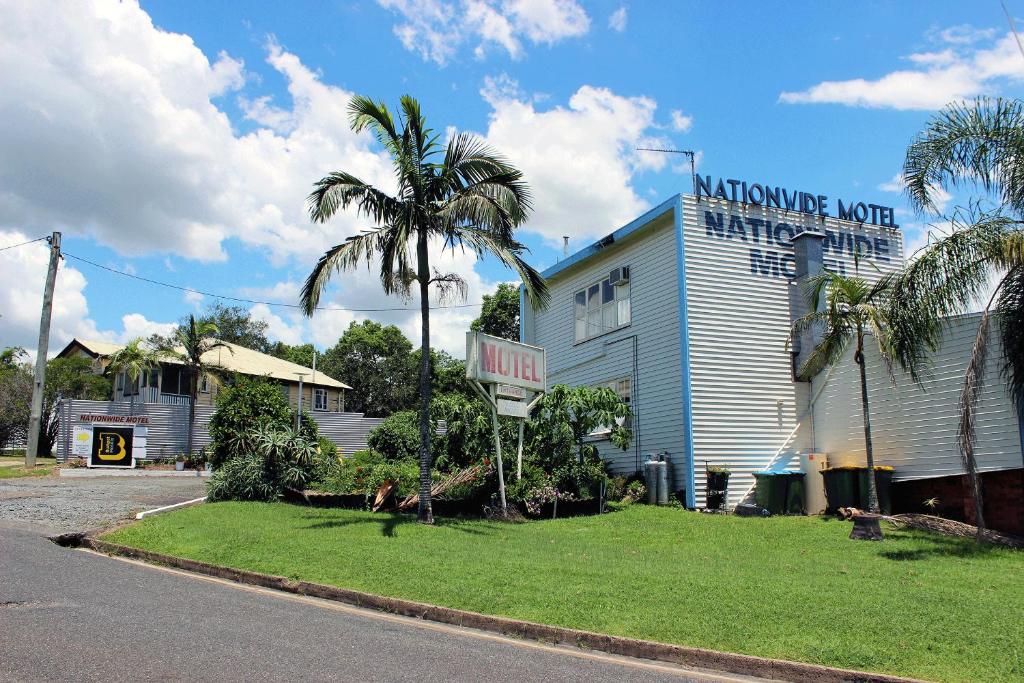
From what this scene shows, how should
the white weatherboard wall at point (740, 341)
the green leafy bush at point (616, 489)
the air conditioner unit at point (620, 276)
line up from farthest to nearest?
the air conditioner unit at point (620, 276) < the green leafy bush at point (616, 489) < the white weatherboard wall at point (740, 341)

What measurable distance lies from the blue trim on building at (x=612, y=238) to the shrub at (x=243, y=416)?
850 cm

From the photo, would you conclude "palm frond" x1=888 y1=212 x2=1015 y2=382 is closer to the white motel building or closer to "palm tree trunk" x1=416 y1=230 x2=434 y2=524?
the white motel building

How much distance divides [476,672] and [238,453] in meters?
14.2

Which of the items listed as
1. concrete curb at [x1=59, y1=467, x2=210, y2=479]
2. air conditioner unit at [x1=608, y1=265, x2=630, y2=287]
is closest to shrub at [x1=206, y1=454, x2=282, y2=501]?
air conditioner unit at [x1=608, y1=265, x2=630, y2=287]

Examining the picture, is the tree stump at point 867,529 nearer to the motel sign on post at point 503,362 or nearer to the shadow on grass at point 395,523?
the shadow on grass at point 395,523

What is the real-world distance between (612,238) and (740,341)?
4.39 metres

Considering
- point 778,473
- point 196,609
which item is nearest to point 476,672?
point 196,609

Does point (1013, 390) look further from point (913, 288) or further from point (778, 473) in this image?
point (778, 473)

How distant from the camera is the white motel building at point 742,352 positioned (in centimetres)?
1666

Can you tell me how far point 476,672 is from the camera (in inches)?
249

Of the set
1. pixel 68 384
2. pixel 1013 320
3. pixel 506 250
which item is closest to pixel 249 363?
pixel 68 384

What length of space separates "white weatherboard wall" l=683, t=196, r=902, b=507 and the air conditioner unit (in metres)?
2.68

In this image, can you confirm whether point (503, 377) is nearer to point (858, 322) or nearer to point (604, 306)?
point (858, 322)

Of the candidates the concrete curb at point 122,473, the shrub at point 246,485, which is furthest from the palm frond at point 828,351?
the concrete curb at point 122,473
